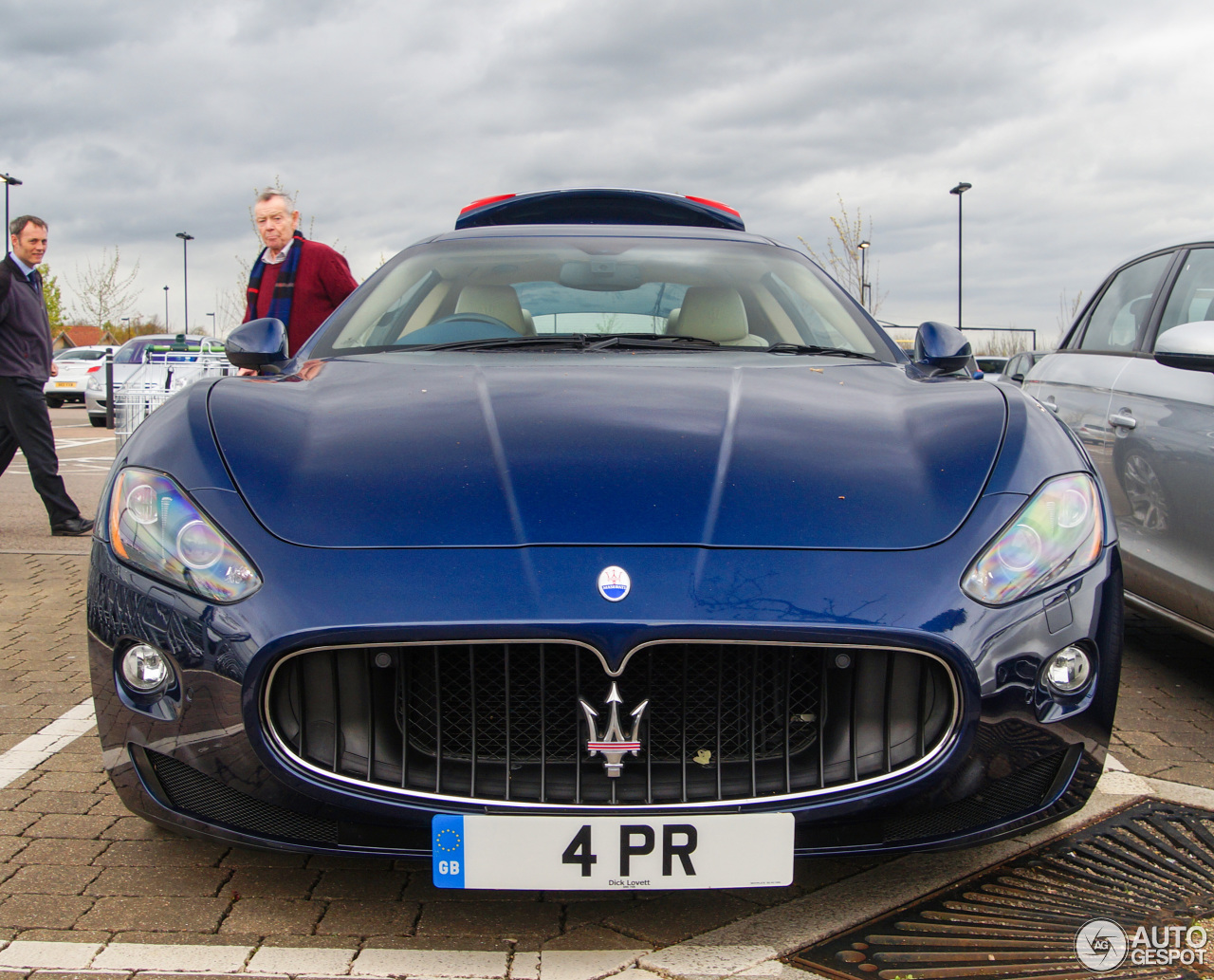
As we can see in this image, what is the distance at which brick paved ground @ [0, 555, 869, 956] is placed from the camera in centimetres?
221

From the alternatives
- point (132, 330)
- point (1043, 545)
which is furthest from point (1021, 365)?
point (132, 330)

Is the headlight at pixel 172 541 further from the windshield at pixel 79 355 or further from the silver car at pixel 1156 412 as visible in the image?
the windshield at pixel 79 355

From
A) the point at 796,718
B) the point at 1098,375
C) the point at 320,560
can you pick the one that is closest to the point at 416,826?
the point at 320,560

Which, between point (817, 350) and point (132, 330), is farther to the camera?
point (132, 330)

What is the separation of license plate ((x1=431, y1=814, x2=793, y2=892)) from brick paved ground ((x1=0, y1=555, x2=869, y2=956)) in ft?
0.74

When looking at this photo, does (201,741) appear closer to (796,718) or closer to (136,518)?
(136,518)

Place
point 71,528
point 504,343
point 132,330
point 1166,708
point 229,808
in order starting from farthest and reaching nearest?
1. point 132,330
2. point 71,528
3. point 1166,708
4. point 504,343
5. point 229,808

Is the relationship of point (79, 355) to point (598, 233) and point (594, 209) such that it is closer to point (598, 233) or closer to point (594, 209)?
point (594, 209)

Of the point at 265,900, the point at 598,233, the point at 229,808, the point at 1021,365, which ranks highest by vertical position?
the point at 598,233

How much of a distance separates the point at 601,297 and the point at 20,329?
4960 mm

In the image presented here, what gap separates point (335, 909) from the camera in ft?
7.63

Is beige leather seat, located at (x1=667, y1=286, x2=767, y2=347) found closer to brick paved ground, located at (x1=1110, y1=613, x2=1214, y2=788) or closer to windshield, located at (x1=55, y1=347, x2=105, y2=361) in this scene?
brick paved ground, located at (x1=1110, y1=613, x2=1214, y2=788)

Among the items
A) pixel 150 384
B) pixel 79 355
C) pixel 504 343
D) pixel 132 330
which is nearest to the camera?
pixel 504 343

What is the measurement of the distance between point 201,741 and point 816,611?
109cm
